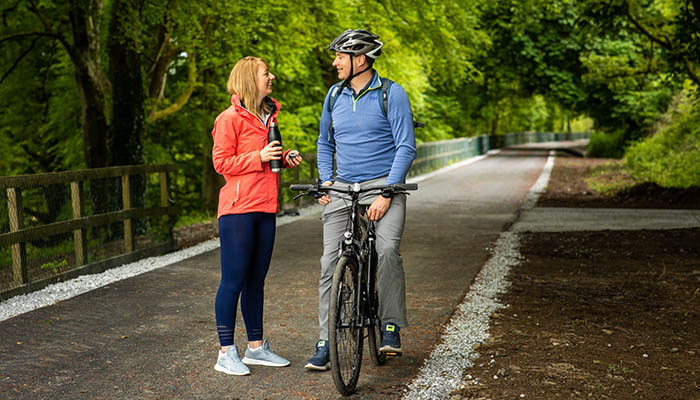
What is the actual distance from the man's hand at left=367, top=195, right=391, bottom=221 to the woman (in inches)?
21.0

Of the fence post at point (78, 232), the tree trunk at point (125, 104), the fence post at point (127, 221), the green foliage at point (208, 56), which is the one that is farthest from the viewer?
the green foliage at point (208, 56)

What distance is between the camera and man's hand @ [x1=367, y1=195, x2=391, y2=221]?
14.9 ft

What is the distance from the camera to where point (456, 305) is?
6.72 m

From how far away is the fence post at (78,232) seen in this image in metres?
8.28

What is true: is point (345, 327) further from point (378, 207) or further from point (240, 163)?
point (240, 163)

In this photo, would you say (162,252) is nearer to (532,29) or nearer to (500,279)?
(500,279)

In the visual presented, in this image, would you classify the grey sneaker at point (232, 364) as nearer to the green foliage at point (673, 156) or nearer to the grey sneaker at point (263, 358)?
the grey sneaker at point (263, 358)

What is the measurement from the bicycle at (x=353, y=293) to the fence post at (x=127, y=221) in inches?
208

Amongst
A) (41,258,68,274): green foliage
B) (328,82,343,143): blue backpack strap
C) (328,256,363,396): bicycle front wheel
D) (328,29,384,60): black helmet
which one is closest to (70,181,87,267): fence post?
(41,258,68,274): green foliage

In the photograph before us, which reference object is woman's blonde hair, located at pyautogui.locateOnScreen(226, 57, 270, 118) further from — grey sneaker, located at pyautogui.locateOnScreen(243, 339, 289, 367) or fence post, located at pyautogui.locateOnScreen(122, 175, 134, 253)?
fence post, located at pyautogui.locateOnScreen(122, 175, 134, 253)

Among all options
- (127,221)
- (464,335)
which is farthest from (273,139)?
(127,221)

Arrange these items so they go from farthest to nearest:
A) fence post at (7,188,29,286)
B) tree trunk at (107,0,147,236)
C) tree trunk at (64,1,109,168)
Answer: tree trunk at (107,0,147,236), tree trunk at (64,1,109,168), fence post at (7,188,29,286)

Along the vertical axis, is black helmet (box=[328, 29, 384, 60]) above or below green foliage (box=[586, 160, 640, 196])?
above

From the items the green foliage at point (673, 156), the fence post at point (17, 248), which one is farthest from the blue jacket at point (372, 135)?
the green foliage at point (673, 156)
